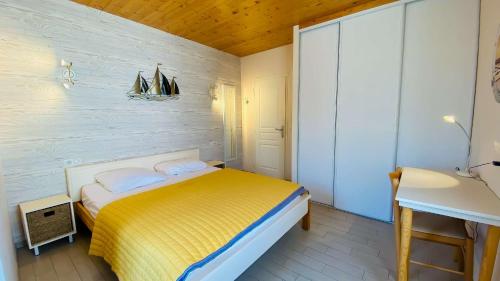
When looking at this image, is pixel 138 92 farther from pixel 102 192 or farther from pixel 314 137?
pixel 314 137

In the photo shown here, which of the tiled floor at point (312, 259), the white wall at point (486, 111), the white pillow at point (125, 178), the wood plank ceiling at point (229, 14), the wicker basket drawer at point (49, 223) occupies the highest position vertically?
the wood plank ceiling at point (229, 14)

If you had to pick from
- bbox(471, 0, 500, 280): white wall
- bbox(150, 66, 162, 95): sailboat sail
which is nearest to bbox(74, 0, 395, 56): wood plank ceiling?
bbox(150, 66, 162, 95): sailboat sail

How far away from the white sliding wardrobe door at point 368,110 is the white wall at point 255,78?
129cm

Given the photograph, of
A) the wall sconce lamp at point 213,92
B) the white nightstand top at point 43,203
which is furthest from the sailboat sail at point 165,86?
the white nightstand top at point 43,203

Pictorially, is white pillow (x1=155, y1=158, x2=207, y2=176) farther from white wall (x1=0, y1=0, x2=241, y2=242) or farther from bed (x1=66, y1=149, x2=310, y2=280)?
white wall (x1=0, y1=0, x2=241, y2=242)

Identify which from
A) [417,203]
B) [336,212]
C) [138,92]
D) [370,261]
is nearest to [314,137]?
[336,212]

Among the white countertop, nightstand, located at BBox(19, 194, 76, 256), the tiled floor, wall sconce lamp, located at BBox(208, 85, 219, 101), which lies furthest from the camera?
wall sconce lamp, located at BBox(208, 85, 219, 101)

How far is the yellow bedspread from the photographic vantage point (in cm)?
128

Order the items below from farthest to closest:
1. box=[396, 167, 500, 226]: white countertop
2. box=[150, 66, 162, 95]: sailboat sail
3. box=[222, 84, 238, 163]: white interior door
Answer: box=[222, 84, 238, 163]: white interior door → box=[150, 66, 162, 95]: sailboat sail → box=[396, 167, 500, 226]: white countertop

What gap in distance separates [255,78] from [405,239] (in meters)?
3.63

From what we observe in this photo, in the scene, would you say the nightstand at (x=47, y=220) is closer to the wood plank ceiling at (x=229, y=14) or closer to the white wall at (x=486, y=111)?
the wood plank ceiling at (x=229, y=14)

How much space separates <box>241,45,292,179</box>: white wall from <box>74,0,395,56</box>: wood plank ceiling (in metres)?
0.58

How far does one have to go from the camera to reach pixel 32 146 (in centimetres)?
216

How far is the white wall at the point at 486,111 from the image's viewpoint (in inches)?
58.5
